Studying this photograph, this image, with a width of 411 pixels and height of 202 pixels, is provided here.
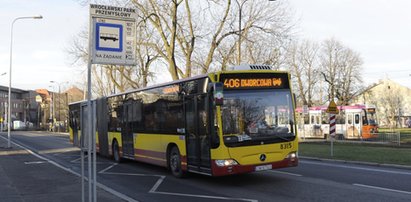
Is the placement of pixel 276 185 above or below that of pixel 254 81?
below

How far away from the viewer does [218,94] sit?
10.9 meters

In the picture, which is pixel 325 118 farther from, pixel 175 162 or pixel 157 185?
pixel 157 185

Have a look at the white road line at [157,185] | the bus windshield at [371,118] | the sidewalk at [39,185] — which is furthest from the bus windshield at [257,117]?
the bus windshield at [371,118]

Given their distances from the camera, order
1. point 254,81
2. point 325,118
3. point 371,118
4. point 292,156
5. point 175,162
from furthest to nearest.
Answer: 1. point 325,118
2. point 371,118
3. point 175,162
4. point 292,156
5. point 254,81

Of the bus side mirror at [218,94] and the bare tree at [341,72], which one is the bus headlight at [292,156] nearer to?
the bus side mirror at [218,94]

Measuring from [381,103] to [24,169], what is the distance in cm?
10334

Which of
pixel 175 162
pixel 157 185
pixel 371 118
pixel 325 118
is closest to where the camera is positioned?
pixel 157 185

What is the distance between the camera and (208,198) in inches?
388

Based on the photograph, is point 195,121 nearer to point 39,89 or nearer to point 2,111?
point 2,111

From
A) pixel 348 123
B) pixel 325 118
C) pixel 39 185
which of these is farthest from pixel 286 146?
pixel 325 118

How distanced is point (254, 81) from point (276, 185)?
2.74 meters

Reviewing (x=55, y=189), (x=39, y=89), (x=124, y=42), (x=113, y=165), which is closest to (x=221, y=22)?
(x=113, y=165)

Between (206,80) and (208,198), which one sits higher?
(206,80)

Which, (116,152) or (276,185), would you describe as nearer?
(276,185)
